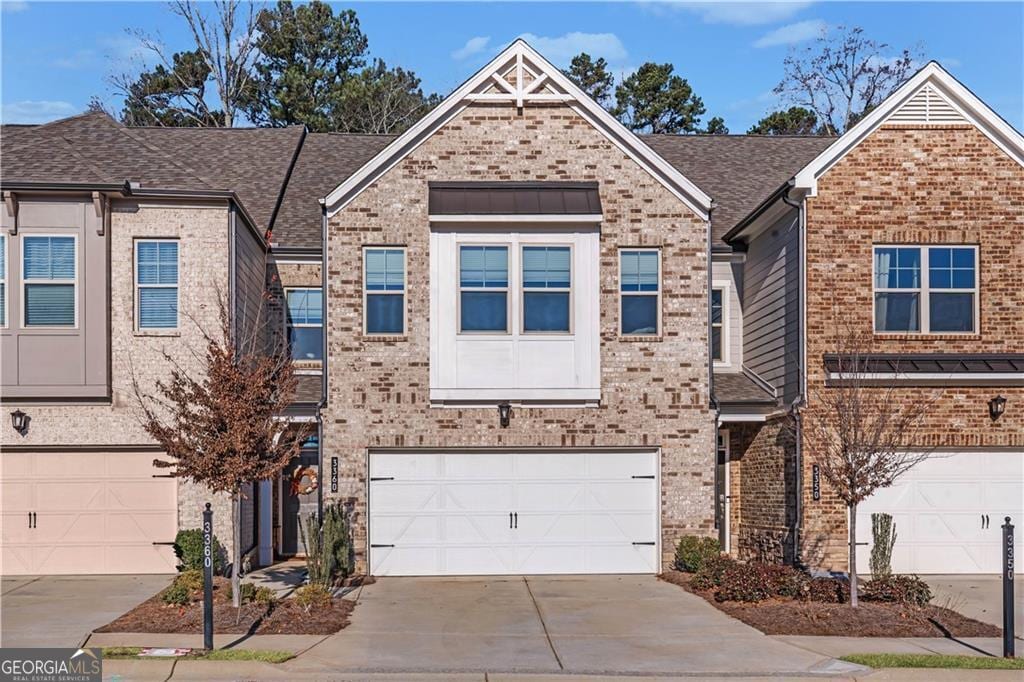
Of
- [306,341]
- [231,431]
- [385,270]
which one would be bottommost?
[231,431]

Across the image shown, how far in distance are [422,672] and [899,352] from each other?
11.1 meters

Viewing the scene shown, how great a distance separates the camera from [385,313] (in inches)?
809

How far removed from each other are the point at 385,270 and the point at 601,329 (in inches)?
152

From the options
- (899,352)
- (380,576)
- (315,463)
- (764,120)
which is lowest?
(380,576)

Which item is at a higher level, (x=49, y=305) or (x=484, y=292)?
(x=484, y=292)

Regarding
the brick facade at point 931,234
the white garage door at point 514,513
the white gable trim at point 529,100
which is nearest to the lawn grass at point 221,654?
the white garage door at point 514,513

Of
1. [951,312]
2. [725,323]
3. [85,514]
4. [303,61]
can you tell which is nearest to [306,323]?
[85,514]

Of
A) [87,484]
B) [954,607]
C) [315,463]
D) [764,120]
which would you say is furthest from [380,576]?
[764,120]

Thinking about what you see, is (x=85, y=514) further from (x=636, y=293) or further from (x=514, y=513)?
(x=636, y=293)

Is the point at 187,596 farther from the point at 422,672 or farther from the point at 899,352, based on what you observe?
the point at 899,352

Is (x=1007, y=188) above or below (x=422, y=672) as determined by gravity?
above

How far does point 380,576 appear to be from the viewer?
20.2 meters

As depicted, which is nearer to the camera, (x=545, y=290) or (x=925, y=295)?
(x=925, y=295)

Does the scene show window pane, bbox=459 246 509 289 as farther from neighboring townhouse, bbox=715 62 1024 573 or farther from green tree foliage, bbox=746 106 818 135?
green tree foliage, bbox=746 106 818 135
